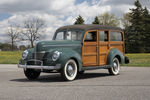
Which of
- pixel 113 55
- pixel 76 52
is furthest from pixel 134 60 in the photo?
pixel 76 52

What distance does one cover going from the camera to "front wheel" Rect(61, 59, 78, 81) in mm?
9620

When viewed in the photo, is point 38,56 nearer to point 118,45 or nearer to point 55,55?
point 55,55

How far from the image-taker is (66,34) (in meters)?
11.2

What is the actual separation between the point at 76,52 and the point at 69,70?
816 millimetres

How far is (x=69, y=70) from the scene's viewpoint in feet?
32.2

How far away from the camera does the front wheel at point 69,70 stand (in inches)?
379

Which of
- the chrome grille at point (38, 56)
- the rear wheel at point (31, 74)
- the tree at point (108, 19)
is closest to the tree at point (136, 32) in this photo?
the tree at point (108, 19)

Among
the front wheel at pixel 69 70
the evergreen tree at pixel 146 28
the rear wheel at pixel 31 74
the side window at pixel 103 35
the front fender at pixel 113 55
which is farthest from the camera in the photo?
the evergreen tree at pixel 146 28

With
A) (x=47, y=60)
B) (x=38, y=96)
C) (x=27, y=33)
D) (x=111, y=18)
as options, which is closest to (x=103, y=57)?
(x=47, y=60)

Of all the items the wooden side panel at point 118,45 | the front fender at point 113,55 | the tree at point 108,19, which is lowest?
the front fender at point 113,55

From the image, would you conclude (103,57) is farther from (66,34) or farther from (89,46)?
(66,34)

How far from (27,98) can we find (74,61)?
3.93m

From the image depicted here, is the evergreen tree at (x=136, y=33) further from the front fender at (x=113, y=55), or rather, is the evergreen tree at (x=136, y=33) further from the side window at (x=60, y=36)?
the side window at (x=60, y=36)

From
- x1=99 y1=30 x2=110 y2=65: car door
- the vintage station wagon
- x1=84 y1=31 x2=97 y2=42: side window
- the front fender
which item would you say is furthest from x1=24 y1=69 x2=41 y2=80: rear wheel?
the front fender
